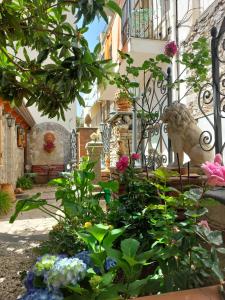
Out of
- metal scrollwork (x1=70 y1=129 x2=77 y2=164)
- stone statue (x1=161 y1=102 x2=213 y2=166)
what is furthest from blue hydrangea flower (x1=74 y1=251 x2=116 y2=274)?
metal scrollwork (x1=70 y1=129 x2=77 y2=164)

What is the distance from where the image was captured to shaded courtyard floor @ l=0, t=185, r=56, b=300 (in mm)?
2769

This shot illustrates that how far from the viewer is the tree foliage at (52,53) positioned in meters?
1.85

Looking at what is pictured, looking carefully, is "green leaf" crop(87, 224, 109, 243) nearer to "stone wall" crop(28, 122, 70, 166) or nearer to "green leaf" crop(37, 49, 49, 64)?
"green leaf" crop(37, 49, 49, 64)

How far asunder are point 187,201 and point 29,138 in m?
14.7

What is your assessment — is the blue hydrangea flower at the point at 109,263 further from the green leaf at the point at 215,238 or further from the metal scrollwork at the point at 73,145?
the metal scrollwork at the point at 73,145

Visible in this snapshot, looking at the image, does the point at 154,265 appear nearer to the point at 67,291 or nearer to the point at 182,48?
the point at 67,291

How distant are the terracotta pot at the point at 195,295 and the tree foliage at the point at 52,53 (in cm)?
134

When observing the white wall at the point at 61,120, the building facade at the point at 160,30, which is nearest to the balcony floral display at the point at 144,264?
the building facade at the point at 160,30

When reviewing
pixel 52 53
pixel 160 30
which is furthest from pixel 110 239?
pixel 160 30

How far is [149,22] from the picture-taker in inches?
271

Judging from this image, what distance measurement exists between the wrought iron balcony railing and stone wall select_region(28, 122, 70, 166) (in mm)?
9194

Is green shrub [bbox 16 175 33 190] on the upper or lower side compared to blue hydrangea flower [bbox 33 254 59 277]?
lower

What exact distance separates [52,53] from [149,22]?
17.7 feet

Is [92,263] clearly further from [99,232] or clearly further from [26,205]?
[26,205]
